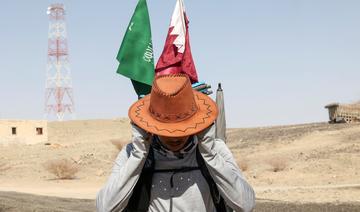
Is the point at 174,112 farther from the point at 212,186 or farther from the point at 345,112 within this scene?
the point at 345,112

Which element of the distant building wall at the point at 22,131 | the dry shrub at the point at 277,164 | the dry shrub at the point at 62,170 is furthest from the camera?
the distant building wall at the point at 22,131

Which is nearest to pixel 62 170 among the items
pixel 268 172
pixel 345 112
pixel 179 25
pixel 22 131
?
pixel 268 172


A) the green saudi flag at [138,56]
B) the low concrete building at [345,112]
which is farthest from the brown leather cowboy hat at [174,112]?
the low concrete building at [345,112]

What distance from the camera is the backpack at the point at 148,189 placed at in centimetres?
316

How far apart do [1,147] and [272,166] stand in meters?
23.2

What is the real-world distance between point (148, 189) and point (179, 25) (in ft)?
7.19

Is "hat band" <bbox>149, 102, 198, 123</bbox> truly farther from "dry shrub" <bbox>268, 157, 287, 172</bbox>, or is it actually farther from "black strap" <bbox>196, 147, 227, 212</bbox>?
"dry shrub" <bbox>268, 157, 287, 172</bbox>

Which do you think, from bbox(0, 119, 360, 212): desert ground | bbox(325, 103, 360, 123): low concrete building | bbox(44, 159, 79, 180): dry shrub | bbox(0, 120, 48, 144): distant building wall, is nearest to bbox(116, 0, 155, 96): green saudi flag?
bbox(0, 119, 360, 212): desert ground

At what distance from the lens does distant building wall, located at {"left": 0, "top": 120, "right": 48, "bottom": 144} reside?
4297 centimetres

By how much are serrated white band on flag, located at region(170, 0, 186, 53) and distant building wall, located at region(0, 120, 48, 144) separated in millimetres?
39388

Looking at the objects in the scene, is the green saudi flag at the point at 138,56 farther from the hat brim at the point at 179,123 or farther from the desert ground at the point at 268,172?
the desert ground at the point at 268,172

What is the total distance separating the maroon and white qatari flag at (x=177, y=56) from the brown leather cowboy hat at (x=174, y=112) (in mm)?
1367

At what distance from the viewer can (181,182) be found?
10.4 ft

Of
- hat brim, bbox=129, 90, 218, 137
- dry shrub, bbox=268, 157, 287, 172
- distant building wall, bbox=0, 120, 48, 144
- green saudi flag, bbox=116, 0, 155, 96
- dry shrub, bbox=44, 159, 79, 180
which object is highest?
green saudi flag, bbox=116, 0, 155, 96
